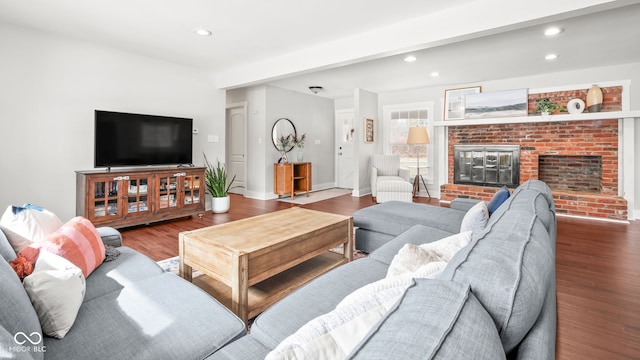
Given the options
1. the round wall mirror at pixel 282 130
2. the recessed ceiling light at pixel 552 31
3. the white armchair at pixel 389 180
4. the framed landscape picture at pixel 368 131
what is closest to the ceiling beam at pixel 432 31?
the recessed ceiling light at pixel 552 31

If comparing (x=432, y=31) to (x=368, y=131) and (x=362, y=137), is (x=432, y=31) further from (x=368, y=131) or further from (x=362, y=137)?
(x=368, y=131)

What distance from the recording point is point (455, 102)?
20.5 ft

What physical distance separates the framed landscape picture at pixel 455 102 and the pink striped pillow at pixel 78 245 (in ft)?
19.9

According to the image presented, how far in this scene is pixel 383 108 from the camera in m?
7.27

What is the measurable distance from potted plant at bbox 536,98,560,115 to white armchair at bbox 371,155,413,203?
8.00 feet

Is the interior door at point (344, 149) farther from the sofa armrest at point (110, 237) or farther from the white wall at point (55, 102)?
the sofa armrest at point (110, 237)

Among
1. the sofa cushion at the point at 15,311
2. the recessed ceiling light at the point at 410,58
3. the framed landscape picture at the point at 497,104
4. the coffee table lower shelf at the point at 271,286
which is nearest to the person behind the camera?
the sofa cushion at the point at 15,311

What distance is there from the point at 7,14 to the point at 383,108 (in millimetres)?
6098

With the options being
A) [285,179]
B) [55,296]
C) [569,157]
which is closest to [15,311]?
[55,296]

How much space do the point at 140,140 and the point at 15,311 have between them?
3.77 m

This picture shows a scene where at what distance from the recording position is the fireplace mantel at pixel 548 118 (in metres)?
4.66

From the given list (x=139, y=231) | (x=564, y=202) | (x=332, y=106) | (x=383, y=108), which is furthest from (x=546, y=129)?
(x=139, y=231)

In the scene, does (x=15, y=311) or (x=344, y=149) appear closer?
(x=15, y=311)

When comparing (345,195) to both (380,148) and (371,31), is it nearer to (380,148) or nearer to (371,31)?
(380,148)
